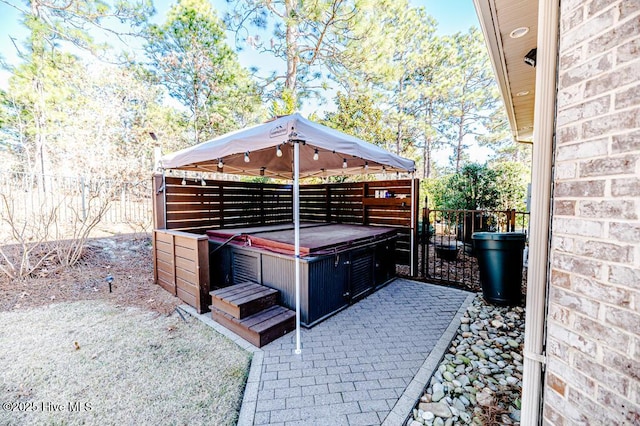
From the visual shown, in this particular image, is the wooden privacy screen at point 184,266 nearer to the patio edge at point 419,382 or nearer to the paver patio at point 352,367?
the paver patio at point 352,367

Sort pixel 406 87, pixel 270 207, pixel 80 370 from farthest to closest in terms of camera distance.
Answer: pixel 406 87
pixel 270 207
pixel 80 370

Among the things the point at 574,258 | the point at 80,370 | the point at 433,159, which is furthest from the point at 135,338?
the point at 433,159

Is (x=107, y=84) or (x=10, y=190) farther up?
(x=107, y=84)

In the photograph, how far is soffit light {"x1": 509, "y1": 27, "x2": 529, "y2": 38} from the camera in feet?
7.75

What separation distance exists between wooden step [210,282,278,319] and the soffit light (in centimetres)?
351

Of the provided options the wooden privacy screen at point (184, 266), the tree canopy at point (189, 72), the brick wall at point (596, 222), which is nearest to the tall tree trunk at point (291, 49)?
the tree canopy at point (189, 72)

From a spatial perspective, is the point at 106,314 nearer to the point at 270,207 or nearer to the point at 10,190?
the point at 10,190

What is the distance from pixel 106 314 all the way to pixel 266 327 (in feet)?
7.29

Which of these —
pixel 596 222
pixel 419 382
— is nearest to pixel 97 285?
pixel 419 382

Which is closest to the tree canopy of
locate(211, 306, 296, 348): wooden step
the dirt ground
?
the dirt ground

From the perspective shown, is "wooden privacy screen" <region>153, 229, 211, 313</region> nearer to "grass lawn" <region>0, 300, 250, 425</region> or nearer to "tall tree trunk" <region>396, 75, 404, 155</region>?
"grass lawn" <region>0, 300, 250, 425</region>

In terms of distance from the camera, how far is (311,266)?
306 centimetres

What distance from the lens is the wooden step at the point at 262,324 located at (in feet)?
8.95

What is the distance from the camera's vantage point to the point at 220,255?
13.8ft
